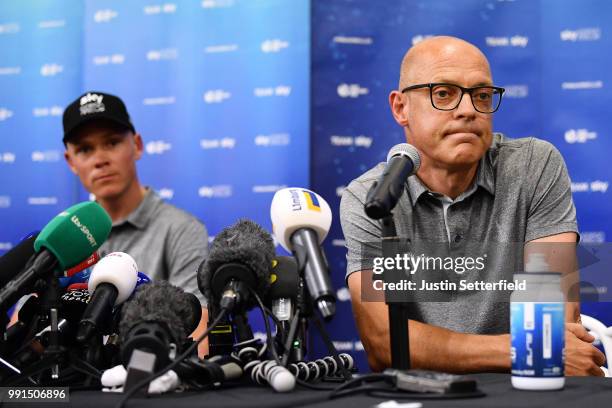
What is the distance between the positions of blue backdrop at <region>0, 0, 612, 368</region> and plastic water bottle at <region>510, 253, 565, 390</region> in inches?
86.2

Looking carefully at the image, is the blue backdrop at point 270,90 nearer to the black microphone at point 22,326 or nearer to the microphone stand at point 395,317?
the black microphone at point 22,326

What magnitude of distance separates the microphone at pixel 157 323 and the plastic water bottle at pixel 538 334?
522mm

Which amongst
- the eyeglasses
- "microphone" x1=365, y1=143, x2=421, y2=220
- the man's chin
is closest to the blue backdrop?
the man's chin

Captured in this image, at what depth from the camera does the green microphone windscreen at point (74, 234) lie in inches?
51.3

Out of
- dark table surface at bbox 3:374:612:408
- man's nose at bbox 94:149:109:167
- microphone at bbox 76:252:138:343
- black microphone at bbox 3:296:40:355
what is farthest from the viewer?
man's nose at bbox 94:149:109:167

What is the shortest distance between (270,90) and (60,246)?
8.10 ft

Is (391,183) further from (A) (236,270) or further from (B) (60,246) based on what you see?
(B) (60,246)

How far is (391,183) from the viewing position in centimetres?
119

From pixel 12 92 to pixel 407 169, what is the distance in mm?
3292

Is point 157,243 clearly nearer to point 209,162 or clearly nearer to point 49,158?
point 209,162

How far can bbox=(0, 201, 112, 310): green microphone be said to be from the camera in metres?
1.24

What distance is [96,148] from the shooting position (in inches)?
120

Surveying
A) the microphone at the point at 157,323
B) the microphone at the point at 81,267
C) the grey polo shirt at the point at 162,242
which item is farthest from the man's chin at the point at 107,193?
the microphone at the point at 157,323

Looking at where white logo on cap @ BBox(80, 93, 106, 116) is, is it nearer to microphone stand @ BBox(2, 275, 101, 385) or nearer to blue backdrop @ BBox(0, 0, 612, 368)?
blue backdrop @ BBox(0, 0, 612, 368)
